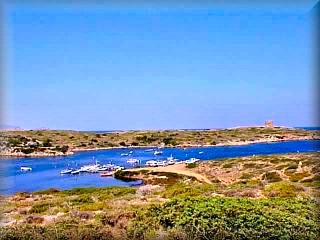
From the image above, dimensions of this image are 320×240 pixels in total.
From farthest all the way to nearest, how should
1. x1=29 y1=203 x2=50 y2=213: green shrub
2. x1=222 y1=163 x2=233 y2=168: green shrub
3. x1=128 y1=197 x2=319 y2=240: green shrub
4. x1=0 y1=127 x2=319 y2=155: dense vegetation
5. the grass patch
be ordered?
x1=0 y1=127 x2=319 y2=155: dense vegetation → x1=222 y1=163 x2=233 y2=168: green shrub → the grass patch → x1=29 y1=203 x2=50 y2=213: green shrub → x1=128 y1=197 x2=319 y2=240: green shrub

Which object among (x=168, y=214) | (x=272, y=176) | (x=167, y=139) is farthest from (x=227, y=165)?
(x=168, y=214)

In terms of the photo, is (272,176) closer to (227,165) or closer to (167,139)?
(227,165)

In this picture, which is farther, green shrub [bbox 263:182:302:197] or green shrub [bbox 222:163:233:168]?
green shrub [bbox 222:163:233:168]

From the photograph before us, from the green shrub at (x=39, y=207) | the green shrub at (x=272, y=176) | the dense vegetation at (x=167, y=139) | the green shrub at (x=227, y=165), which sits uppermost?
the dense vegetation at (x=167, y=139)

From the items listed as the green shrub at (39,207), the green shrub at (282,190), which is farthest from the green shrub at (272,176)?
the green shrub at (39,207)

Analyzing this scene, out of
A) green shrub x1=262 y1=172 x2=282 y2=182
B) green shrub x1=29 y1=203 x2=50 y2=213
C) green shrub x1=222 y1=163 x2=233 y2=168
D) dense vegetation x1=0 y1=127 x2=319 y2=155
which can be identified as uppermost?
dense vegetation x1=0 y1=127 x2=319 y2=155

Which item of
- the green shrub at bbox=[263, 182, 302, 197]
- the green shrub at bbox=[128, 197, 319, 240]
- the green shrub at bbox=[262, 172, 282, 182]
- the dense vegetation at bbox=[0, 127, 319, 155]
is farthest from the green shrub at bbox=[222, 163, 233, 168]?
the green shrub at bbox=[128, 197, 319, 240]

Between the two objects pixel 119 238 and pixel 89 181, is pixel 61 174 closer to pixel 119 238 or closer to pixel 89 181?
pixel 89 181

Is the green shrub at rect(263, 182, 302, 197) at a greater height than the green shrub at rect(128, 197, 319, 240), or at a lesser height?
greater

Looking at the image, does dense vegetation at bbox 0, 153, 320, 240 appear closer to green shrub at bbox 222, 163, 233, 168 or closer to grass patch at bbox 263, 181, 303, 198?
grass patch at bbox 263, 181, 303, 198

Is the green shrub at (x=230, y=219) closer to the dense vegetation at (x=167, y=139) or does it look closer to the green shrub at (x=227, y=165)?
the green shrub at (x=227, y=165)

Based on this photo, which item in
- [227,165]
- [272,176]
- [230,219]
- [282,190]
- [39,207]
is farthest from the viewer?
[227,165]

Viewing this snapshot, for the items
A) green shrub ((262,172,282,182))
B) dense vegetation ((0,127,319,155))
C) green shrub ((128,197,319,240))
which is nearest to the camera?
green shrub ((128,197,319,240))

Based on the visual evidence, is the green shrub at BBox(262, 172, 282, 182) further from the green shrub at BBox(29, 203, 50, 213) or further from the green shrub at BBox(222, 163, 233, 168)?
the green shrub at BBox(29, 203, 50, 213)
